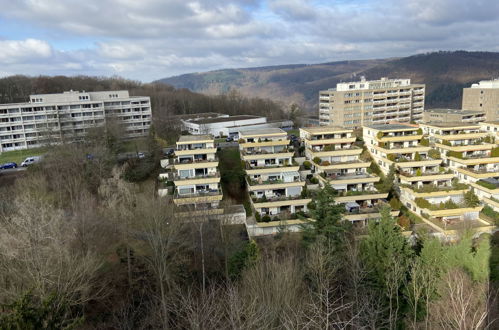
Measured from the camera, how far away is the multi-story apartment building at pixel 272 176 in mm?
34031

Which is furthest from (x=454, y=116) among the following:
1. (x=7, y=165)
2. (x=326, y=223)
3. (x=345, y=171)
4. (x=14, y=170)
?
(x=7, y=165)

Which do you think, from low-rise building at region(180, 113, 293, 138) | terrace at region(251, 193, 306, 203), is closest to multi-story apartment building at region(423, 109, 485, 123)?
low-rise building at region(180, 113, 293, 138)

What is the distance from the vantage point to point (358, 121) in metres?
76.2

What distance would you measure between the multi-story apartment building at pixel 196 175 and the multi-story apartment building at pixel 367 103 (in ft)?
147

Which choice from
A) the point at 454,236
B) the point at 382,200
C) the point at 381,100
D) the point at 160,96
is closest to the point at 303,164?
the point at 382,200

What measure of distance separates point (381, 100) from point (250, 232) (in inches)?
2286

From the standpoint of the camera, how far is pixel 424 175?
3834 cm

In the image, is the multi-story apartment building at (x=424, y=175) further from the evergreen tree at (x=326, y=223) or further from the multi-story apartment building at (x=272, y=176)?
the evergreen tree at (x=326, y=223)

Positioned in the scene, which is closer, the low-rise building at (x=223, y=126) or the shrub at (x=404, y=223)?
the shrub at (x=404, y=223)

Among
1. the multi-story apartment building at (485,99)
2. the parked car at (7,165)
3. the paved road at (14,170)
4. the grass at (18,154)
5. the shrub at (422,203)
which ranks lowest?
the shrub at (422,203)

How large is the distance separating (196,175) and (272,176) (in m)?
8.09

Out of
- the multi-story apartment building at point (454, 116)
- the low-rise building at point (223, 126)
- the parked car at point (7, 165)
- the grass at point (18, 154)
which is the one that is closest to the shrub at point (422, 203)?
the multi-story apartment building at point (454, 116)

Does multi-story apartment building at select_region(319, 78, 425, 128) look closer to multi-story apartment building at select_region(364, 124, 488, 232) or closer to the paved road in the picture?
multi-story apartment building at select_region(364, 124, 488, 232)

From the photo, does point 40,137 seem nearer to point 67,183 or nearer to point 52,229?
point 67,183
